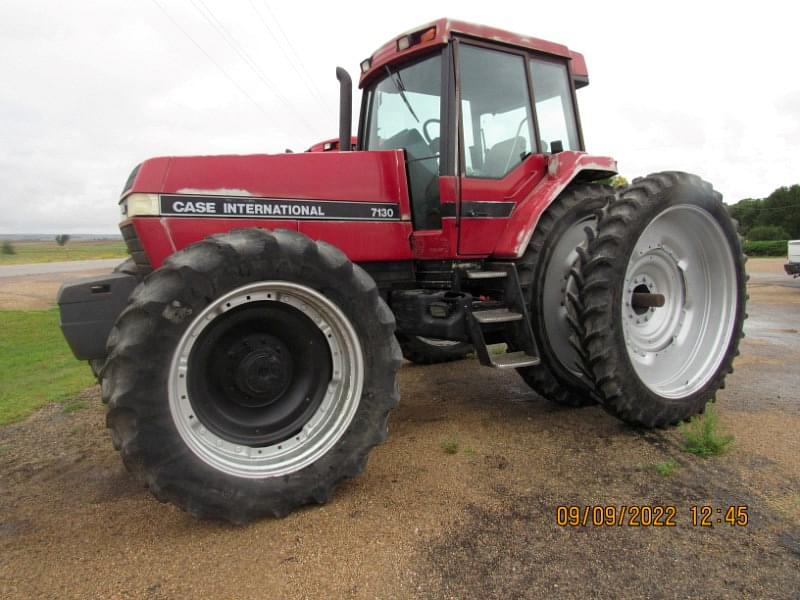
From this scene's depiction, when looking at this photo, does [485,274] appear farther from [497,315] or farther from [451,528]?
[451,528]

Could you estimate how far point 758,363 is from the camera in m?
5.80

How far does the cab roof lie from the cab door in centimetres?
7

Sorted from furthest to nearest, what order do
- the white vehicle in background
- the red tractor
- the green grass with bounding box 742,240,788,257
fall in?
1. the green grass with bounding box 742,240,788,257
2. the white vehicle in background
3. the red tractor

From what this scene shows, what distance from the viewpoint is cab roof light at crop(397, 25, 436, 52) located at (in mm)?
3768

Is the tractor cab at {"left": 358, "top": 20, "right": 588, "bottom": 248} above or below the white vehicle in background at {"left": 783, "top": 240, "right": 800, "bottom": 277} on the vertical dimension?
above

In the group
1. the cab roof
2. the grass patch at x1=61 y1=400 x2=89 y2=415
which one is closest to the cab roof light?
the cab roof

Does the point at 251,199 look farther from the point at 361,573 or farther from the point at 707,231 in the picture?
the point at 707,231

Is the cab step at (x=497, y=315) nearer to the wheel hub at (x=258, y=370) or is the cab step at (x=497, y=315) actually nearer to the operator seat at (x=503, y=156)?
the operator seat at (x=503, y=156)

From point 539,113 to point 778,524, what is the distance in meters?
3.05

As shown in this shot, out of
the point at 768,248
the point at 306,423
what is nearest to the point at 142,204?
the point at 306,423

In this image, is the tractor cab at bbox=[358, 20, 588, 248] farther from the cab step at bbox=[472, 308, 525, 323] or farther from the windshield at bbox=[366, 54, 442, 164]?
the cab step at bbox=[472, 308, 525, 323]

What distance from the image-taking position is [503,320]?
3.61m

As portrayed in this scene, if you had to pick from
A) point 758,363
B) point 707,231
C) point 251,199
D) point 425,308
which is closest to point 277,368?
point 251,199

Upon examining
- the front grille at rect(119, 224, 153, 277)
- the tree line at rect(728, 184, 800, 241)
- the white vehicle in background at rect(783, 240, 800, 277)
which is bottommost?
the tree line at rect(728, 184, 800, 241)
